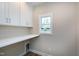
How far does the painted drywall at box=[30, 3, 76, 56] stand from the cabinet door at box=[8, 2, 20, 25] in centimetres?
28

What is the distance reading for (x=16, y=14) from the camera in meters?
1.42

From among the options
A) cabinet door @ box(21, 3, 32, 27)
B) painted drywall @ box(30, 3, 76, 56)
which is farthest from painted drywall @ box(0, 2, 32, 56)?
painted drywall @ box(30, 3, 76, 56)

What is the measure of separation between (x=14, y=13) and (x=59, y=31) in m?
0.70

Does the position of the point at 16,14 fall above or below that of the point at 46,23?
above

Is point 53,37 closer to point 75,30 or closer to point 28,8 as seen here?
point 75,30

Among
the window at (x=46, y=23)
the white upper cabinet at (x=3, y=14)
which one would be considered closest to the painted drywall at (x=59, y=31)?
the window at (x=46, y=23)

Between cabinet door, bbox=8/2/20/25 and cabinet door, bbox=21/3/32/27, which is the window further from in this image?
cabinet door, bbox=8/2/20/25

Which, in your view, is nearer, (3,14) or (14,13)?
(3,14)

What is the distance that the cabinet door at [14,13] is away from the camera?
133cm

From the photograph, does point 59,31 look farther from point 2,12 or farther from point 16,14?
point 2,12

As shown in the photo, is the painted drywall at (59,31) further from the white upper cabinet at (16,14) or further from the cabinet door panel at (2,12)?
the cabinet door panel at (2,12)

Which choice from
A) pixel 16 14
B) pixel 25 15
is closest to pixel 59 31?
pixel 25 15

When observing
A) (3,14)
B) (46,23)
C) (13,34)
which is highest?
(3,14)

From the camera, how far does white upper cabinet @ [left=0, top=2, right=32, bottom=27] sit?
1.24m
